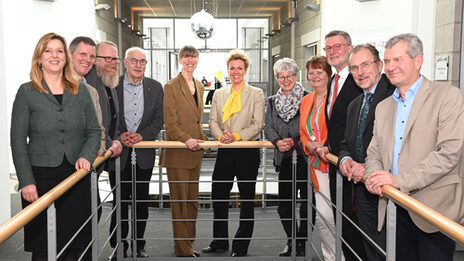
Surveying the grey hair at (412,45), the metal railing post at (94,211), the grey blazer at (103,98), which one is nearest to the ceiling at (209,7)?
the grey blazer at (103,98)

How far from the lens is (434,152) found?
1.77 meters

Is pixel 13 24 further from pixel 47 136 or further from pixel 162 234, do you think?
pixel 47 136

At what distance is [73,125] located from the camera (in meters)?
2.29

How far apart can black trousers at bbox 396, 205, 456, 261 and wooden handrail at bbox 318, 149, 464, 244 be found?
0.27 meters

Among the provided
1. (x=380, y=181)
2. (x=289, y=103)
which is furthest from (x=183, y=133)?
(x=380, y=181)

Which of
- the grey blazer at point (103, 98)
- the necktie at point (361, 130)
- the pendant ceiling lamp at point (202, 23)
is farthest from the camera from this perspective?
the pendant ceiling lamp at point (202, 23)

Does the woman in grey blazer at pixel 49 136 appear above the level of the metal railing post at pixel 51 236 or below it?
above

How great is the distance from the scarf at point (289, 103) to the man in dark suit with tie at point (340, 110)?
457 millimetres

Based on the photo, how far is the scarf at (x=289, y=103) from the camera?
3238 mm

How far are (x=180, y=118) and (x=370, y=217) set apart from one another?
1614mm

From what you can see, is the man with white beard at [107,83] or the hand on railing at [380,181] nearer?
the hand on railing at [380,181]

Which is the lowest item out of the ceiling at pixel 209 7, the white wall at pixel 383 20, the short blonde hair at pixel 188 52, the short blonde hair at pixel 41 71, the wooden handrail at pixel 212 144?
the wooden handrail at pixel 212 144

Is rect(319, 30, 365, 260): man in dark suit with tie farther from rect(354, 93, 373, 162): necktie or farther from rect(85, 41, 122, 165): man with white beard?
rect(85, 41, 122, 165): man with white beard

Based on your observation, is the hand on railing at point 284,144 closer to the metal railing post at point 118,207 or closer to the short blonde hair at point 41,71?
the metal railing post at point 118,207
